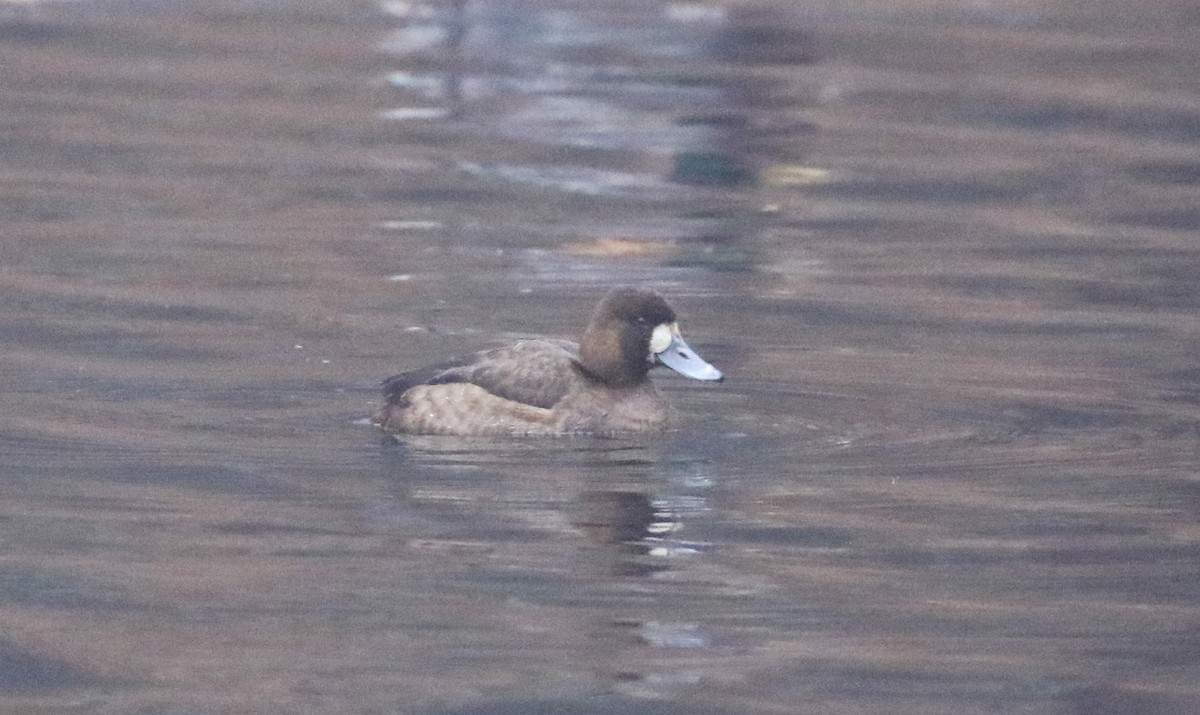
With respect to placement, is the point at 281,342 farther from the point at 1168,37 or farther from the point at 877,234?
the point at 1168,37

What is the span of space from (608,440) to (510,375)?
432 mm

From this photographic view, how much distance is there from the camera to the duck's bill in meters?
9.40

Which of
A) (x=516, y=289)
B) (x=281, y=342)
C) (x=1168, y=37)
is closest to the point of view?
(x=281, y=342)

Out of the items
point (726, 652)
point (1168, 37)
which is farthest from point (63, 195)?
point (1168, 37)

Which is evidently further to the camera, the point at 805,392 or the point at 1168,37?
the point at 1168,37

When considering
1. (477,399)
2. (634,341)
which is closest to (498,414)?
(477,399)

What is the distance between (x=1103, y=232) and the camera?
13953 millimetres

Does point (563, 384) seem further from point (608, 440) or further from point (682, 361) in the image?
point (682, 361)

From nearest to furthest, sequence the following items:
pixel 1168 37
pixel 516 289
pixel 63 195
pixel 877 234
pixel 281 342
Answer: pixel 281 342
pixel 516 289
pixel 877 234
pixel 63 195
pixel 1168 37

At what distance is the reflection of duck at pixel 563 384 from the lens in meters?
9.23

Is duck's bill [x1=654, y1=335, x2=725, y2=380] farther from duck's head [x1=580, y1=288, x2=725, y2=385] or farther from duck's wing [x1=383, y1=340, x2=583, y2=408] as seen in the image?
duck's wing [x1=383, y1=340, x2=583, y2=408]

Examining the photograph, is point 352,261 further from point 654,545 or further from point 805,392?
point 654,545

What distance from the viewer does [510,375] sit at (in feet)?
30.5

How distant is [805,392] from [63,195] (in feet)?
20.9
